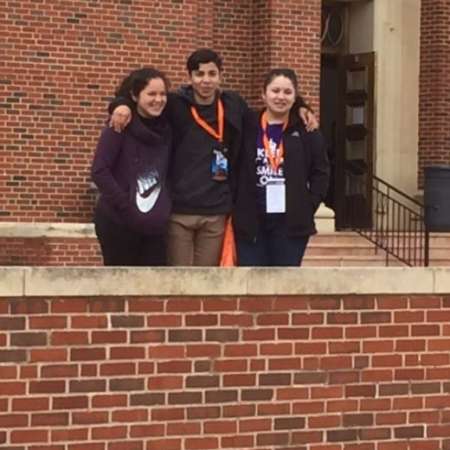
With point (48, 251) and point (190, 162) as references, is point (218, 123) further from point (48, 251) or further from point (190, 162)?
point (48, 251)

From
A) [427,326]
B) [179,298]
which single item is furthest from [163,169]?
[427,326]

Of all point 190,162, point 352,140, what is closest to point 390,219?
point 352,140

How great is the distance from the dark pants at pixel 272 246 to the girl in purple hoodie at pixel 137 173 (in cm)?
53

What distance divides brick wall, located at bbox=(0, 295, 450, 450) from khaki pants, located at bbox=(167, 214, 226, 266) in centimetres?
48

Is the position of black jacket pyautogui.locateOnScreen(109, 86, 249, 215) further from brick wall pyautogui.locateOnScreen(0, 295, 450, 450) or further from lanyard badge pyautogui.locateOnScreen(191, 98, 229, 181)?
brick wall pyautogui.locateOnScreen(0, 295, 450, 450)

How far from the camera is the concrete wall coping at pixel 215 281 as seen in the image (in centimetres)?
545

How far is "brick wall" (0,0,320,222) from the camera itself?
42.4 feet

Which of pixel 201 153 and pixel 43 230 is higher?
pixel 201 153

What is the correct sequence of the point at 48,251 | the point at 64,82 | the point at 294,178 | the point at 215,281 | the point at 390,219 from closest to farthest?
the point at 215,281 → the point at 294,178 → the point at 48,251 → the point at 64,82 → the point at 390,219

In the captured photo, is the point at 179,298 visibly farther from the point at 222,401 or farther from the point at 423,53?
the point at 423,53

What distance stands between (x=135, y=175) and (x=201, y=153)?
0.40 m

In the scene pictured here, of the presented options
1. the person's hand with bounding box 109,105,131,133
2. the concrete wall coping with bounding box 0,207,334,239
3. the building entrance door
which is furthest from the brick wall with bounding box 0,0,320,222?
the person's hand with bounding box 109,105,131,133

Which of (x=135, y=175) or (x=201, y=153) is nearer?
(x=135, y=175)

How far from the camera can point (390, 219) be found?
16.0m
